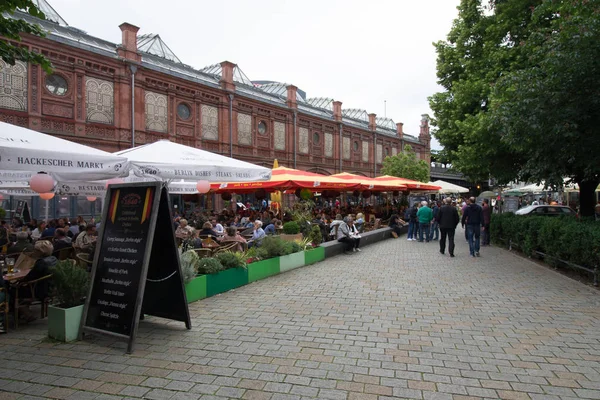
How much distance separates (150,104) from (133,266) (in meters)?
21.7

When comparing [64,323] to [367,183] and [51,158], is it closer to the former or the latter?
[51,158]

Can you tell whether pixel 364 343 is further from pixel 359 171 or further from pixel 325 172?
pixel 359 171

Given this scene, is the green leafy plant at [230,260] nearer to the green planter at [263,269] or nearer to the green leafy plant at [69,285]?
the green planter at [263,269]

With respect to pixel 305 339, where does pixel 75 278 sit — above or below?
above

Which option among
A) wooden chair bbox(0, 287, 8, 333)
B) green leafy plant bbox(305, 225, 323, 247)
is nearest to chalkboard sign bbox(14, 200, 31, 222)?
green leafy plant bbox(305, 225, 323, 247)

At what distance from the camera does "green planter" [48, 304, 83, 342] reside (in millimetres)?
4570

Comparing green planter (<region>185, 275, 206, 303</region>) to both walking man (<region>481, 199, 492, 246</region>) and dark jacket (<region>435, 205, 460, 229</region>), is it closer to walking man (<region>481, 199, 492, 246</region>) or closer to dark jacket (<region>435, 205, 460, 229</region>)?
dark jacket (<region>435, 205, 460, 229</region>)

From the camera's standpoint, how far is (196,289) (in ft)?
21.1

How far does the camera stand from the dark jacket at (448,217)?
11414mm

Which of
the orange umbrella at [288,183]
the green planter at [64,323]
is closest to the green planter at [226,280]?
the green planter at [64,323]

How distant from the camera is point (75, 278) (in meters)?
4.80

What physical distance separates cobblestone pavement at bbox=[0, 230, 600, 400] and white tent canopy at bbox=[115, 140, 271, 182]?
227 centimetres

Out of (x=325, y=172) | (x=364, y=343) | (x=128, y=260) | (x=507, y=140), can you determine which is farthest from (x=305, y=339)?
(x=325, y=172)

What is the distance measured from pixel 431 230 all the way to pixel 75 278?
14.5 metres
